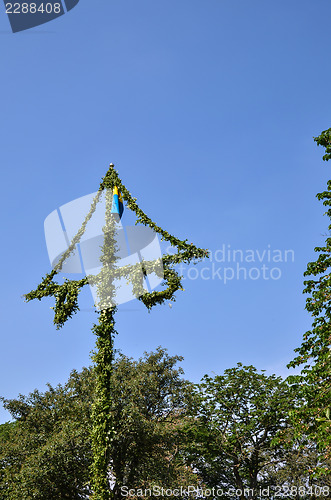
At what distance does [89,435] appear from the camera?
1767 cm

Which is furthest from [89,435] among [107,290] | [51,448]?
[107,290]

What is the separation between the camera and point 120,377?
22.0 meters

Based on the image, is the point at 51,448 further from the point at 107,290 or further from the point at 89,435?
the point at 107,290

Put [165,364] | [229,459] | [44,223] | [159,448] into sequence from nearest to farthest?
1. [44,223]
2. [159,448]
3. [165,364]
4. [229,459]

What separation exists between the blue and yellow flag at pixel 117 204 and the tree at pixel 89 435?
9.82 meters

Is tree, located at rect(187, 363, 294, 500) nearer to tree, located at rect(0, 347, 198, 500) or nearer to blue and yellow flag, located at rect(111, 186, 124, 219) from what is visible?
tree, located at rect(0, 347, 198, 500)

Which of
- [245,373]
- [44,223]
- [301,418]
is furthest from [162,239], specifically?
[245,373]

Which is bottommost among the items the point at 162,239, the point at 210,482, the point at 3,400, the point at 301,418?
the point at 210,482

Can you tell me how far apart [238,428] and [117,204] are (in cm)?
2057

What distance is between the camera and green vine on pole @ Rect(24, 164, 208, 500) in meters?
11.0

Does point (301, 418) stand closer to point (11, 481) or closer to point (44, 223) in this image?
point (44, 223)

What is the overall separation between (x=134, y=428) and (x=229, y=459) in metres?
13.4

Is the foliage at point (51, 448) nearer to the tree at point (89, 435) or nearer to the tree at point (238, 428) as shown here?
the tree at point (89, 435)

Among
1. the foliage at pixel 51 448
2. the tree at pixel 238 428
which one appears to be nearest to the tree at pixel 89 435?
the foliage at pixel 51 448
